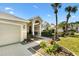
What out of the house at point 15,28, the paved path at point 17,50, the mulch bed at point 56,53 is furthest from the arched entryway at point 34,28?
the mulch bed at point 56,53

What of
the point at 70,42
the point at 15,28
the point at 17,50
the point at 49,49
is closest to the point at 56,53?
the point at 49,49

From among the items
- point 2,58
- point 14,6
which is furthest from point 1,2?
point 2,58

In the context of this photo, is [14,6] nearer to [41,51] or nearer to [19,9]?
[19,9]

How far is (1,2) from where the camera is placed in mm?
4859

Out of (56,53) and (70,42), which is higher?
(70,42)

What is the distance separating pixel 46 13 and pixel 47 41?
1.06 m

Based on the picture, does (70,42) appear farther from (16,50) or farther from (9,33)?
(9,33)

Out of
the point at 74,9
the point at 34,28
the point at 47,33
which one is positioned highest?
the point at 74,9

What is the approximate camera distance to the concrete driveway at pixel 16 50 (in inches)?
186

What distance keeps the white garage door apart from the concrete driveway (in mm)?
272

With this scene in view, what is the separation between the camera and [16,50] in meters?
4.90

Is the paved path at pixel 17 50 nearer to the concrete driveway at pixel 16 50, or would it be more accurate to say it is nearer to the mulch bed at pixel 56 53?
the concrete driveway at pixel 16 50

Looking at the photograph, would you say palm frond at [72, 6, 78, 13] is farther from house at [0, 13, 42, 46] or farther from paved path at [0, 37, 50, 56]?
paved path at [0, 37, 50, 56]

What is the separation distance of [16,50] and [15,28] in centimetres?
97
